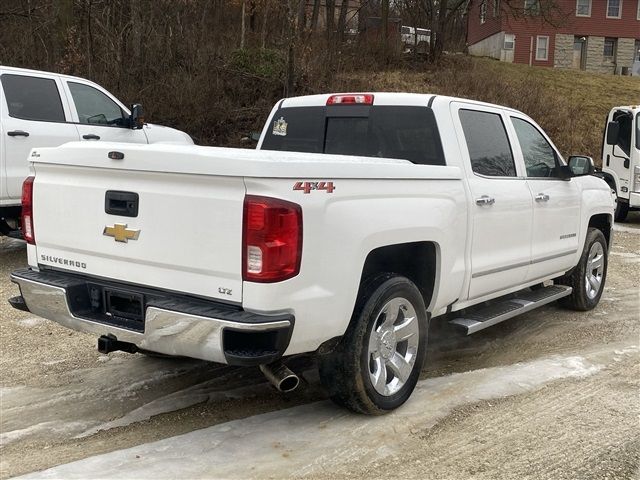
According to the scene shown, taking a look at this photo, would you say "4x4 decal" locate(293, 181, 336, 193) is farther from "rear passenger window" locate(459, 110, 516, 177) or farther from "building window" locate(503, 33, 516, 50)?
"building window" locate(503, 33, 516, 50)

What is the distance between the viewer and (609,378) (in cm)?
489

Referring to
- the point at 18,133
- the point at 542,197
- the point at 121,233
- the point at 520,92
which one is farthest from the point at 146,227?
the point at 520,92

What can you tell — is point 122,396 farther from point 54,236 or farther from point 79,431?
point 54,236

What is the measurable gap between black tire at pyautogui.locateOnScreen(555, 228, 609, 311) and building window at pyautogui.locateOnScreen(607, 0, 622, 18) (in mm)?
40567

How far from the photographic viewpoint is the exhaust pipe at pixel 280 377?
3666 mm

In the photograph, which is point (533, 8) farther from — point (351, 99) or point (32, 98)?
point (351, 99)

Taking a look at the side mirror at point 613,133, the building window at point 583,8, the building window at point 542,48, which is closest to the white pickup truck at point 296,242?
the side mirror at point 613,133

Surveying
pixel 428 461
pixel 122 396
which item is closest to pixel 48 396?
pixel 122 396

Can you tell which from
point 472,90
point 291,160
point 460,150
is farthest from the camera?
point 472,90

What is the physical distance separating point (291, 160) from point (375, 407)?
5.25ft

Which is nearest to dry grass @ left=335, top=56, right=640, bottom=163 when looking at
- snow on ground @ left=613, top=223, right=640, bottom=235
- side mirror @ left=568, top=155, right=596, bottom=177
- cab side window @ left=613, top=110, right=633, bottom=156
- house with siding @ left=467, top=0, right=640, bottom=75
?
cab side window @ left=613, top=110, right=633, bottom=156

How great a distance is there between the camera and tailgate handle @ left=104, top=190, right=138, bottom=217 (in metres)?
3.56

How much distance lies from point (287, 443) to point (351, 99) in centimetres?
262

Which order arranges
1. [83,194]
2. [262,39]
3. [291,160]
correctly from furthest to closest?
Result: [262,39] < [83,194] < [291,160]
